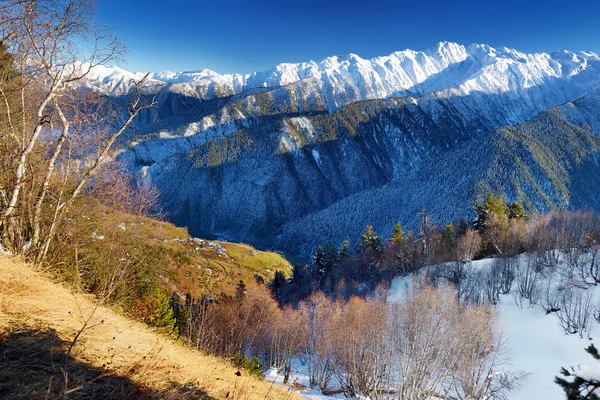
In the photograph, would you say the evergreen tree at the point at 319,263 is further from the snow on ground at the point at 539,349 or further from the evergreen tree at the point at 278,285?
the snow on ground at the point at 539,349

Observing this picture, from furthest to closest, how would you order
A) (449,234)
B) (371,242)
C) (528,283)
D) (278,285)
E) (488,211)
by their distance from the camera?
(278,285) → (371,242) → (449,234) → (488,211) → (528,283)

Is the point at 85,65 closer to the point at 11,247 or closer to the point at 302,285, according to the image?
the point at 11,247

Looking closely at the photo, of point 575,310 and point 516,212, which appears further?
point 516,212

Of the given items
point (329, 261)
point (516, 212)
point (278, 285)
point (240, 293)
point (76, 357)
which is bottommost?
point (278, 285)

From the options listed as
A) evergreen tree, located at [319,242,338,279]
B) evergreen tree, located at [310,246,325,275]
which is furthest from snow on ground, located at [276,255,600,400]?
evergreen tree, located at [310,246,325,275]

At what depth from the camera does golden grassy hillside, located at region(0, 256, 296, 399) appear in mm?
4156

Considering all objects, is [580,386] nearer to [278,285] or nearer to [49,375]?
[49,375]

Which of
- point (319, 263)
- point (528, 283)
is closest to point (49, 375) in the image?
point (528, 283)

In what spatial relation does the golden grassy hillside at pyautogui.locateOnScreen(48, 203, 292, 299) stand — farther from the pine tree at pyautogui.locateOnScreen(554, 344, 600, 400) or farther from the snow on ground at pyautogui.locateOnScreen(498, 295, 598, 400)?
the snow on ground at pyautogui.locateOnScreen(498, 295, 598, 400)

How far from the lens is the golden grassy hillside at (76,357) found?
4.16m

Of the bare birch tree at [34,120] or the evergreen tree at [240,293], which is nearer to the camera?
the bare birch tree at [34,120]

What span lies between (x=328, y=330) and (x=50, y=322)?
32.4m

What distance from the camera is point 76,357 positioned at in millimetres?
4867

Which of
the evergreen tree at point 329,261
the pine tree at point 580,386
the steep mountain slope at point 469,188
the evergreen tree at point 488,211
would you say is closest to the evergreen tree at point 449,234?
the evergreen tree at point 488,211
